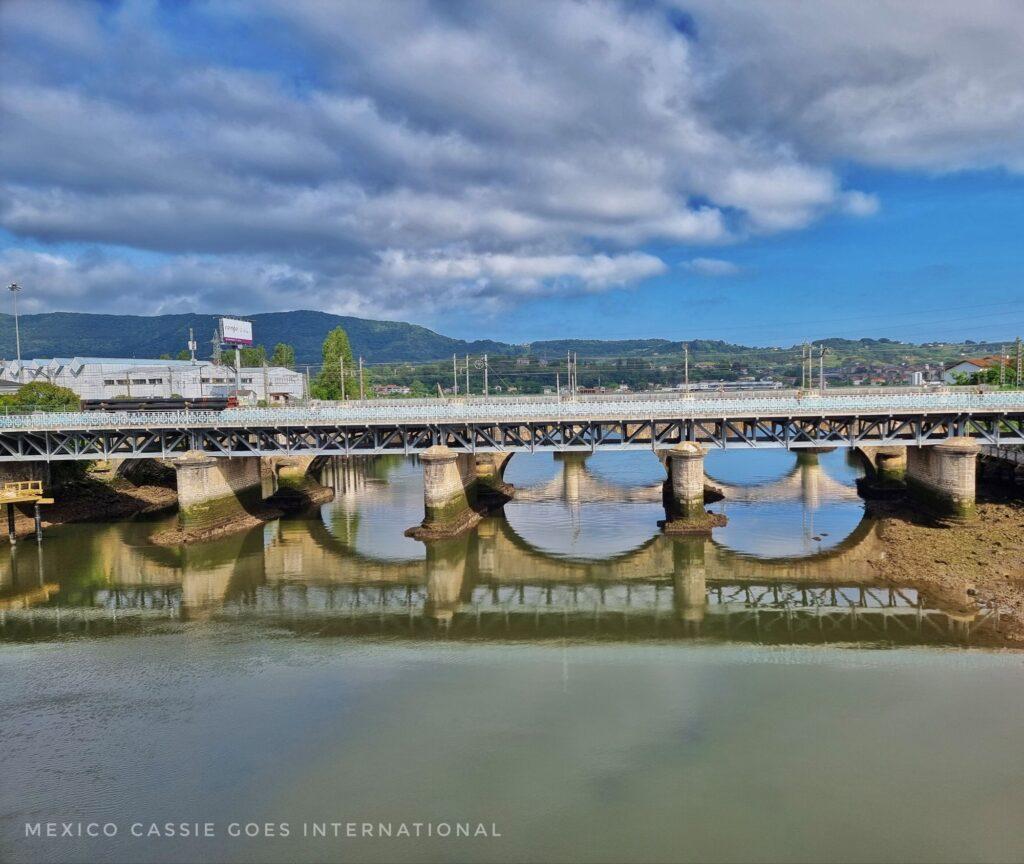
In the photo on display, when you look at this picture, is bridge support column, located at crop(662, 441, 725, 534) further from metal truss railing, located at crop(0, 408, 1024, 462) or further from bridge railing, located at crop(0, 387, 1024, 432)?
bridge railing, located at crop(0, 387, 1024, 432)

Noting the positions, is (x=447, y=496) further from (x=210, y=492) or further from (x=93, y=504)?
(x=93, y=504)

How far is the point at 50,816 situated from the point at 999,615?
Result: 99.5 ft

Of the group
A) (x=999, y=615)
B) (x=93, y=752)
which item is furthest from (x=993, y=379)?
(x=93, y=752)

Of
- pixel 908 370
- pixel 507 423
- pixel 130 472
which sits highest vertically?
pixel 908 370

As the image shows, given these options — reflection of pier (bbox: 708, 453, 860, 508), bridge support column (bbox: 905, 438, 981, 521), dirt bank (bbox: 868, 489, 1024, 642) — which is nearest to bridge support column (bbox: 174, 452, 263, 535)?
reflection of pier (bbox: 708, 453, 860, 508)

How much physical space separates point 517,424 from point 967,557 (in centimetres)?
2440

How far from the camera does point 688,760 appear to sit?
18.5 meters

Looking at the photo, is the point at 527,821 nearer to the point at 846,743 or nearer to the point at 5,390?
the point at 846,743

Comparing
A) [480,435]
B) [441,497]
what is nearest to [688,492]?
[480,435]

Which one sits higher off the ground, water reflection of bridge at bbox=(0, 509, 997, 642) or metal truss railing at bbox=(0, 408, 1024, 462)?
metal truss railing at bbox=(0, 408, 1024, 462)

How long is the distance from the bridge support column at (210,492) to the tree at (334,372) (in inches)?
1933

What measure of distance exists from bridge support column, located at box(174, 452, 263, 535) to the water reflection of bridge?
2319mm

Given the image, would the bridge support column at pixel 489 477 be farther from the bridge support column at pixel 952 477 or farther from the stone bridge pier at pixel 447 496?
the bridge support column at pixel 952 477

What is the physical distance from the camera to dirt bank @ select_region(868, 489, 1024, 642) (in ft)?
94.7
